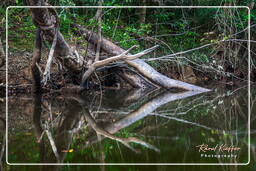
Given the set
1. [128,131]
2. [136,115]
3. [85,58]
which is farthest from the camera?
[85,58]

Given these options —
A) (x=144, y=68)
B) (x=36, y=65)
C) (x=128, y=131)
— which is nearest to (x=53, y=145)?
(x=128, y=131)

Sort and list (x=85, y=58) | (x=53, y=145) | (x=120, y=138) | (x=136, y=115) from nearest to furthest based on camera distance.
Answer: (x=53, y=145) → (x=120, y=138) → (x=136, y=115) → (x=85, y=58)

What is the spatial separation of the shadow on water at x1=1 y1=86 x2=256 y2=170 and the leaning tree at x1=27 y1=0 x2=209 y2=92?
1047 mm

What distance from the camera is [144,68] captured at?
269 inches

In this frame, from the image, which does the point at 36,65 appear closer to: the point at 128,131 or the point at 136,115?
the point at 136,115

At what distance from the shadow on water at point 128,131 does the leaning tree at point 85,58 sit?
1.05 metres

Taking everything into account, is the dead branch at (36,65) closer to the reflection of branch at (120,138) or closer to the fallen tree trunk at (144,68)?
the fallen tree trunk at (144,68)

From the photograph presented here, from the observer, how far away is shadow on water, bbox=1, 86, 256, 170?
234cm

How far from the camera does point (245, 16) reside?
26.9ft

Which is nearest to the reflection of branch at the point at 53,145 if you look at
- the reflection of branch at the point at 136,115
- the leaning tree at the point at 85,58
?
the reflection of branch at the point at 136,115

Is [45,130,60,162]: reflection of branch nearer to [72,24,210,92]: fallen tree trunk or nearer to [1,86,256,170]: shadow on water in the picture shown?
[1,86,256,170]: shadow on water

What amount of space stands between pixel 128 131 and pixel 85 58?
3.67m

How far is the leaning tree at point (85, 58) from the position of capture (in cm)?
547

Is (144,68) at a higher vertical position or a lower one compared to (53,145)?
higher
